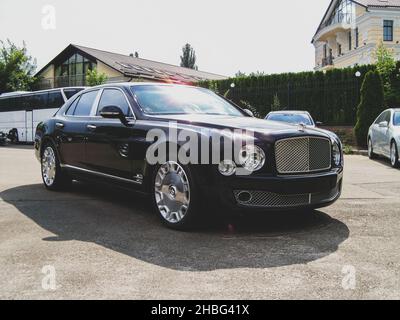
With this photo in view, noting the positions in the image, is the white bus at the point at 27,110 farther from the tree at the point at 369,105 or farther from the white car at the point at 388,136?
the white car at the point at 388,136

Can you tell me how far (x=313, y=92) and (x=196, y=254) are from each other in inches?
803

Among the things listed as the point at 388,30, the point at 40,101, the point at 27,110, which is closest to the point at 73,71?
the point at 27,110

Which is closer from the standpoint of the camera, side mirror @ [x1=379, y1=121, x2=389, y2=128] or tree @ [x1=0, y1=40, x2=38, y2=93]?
side mirror @ [x1=379, y1=121, x2=389, y2=128]

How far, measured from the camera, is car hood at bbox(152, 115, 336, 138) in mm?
4832

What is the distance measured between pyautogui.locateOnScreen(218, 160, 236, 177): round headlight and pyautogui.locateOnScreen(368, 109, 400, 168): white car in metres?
7.58

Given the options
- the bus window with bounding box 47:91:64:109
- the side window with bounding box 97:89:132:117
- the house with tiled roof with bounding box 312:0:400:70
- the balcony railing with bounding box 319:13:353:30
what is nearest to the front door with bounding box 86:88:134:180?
the side window with bounding box 97:89:132:117

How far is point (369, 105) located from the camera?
18.2 m

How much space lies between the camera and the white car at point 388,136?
11242 mm

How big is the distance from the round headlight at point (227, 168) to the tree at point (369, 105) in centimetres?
1470

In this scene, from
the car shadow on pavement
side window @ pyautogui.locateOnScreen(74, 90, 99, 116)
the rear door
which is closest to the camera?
the car shadow on pavement

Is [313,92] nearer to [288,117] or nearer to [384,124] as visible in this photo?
[288,117]

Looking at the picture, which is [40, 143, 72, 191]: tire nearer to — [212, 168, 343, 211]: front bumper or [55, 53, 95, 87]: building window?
[212, 168, 343, 211]: front bumper

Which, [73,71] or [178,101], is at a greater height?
[73,71]
